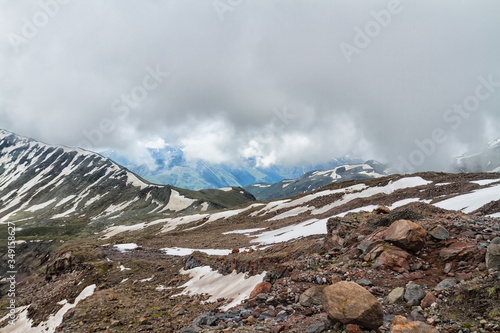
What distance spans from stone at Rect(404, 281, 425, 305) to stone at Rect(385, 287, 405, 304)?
114mm

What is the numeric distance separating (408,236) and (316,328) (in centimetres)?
632

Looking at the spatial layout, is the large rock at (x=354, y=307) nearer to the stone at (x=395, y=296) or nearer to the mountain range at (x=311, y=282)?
the mountain range at (x=311, y=282)

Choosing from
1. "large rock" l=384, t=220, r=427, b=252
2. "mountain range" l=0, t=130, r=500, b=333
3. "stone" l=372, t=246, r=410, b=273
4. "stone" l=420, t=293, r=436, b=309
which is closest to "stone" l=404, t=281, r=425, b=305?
"mountain range" l=0, t=130, r=500, b=333

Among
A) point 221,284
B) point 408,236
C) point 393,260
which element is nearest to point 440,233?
point 408,236

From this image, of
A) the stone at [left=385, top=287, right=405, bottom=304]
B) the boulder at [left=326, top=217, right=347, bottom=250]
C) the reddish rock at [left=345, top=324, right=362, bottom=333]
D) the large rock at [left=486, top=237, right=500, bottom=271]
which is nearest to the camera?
the reddish rock at [left=345, top=324, right=362, bottom=333]

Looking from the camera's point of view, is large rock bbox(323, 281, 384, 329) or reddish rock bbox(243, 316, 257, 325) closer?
large rock bbox(323, 281, 384, 329)

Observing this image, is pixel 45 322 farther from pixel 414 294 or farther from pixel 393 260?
pixel 414 294

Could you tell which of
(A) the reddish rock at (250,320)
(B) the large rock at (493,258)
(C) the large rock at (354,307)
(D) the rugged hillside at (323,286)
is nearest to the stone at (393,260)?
(D) the rugged hillside at (323,286)

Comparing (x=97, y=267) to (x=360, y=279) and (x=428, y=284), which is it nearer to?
(x=360, y=279)

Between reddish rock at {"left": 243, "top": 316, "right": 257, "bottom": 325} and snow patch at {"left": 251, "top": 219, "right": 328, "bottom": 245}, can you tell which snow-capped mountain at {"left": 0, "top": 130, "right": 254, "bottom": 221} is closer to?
snow patch at {"left": 251, "top": 219, "right": 328, "bottom": 245}

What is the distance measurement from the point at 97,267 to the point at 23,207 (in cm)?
21613

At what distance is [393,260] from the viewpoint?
398 inches

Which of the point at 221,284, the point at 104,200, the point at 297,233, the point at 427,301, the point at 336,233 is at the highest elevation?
the point at 104,200

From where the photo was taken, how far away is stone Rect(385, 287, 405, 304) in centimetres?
788
